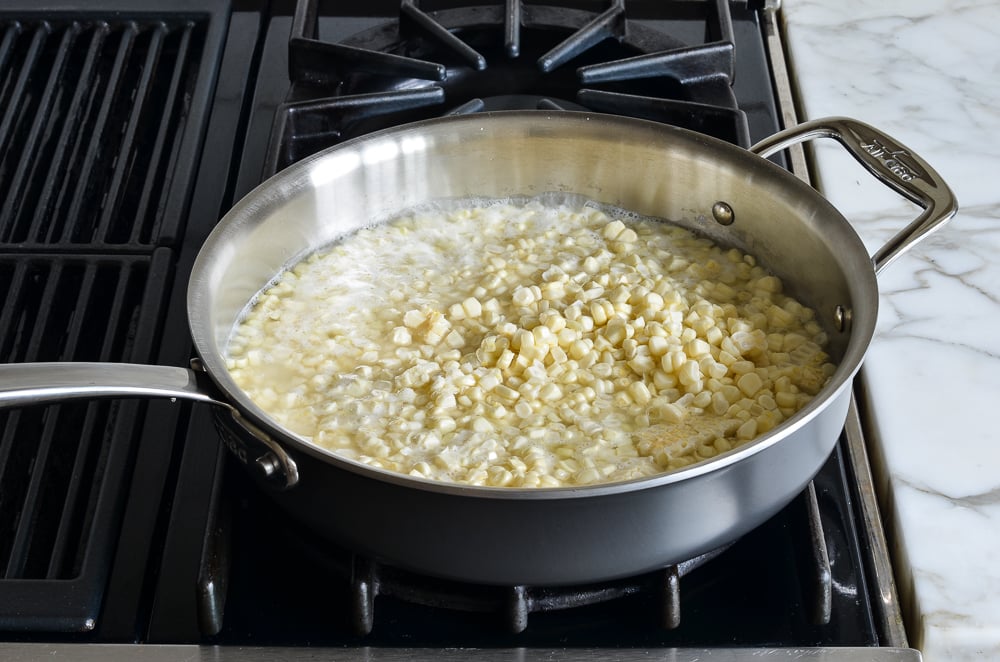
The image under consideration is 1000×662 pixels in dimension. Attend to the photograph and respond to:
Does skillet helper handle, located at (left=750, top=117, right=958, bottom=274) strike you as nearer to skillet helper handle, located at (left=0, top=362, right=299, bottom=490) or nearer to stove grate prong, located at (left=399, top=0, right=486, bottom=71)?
stove grate prong, located at (left=399, top=0, right=486, bottom=71)

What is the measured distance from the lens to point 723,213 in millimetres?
1090

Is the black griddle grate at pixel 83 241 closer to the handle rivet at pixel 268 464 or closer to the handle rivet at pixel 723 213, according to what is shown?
the handle rivet at pixel 268 464

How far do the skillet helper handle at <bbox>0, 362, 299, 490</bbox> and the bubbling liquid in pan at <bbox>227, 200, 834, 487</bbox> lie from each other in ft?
0.36

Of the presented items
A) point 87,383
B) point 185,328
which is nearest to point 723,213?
point 185,328

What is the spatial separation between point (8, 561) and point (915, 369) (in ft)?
2.63

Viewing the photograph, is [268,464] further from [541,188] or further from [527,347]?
[541,188]

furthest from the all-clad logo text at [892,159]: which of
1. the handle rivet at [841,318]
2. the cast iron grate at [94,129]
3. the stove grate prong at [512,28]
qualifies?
the cast iron grate at [94,129]

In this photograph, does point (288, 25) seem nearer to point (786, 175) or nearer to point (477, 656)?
point (786, 175)

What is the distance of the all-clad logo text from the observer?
952 millimetres

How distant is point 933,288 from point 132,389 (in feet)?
2.62

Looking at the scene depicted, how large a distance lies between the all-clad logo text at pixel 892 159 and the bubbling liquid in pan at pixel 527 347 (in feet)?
0.49

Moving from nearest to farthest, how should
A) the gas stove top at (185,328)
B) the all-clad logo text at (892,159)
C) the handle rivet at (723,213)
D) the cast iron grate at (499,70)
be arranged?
1. the gas stove top at (185,328)
2. the all-clad logo text at (892,159)
3. the handle rivet at (723,213)
4. the cast iron grate at (499,70)

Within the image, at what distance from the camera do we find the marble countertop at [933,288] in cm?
85

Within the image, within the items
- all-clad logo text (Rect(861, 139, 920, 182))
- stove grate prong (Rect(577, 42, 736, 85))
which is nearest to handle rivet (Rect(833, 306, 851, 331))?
Answer: all-clad logo text (Rect(861, 139, 920, 182))
